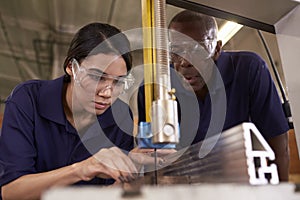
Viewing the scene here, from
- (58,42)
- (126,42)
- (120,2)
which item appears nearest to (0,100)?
(58,42)

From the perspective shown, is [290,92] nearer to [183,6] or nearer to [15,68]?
[183,6]

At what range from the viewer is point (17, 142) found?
92 centimetres

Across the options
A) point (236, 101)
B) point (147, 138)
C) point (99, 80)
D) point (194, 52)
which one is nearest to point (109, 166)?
point (147, 138)

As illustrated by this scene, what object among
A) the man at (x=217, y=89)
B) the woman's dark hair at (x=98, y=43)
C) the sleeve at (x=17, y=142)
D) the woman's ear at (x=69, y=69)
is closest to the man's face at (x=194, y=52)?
the man at (x=217, y=89)

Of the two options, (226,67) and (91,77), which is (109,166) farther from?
(226,67)

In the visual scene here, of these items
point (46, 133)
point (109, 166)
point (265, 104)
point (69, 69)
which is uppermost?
point (69, 69)

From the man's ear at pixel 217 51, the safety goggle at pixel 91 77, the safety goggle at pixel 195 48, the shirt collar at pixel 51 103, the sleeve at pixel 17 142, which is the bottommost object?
the sleeve at pixel 17 142

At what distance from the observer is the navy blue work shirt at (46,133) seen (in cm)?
92

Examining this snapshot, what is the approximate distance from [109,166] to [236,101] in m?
0.61

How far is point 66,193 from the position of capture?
0.97 feet

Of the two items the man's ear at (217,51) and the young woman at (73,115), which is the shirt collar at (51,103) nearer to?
the young woman at (73,115)

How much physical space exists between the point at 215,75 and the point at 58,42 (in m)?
2.85

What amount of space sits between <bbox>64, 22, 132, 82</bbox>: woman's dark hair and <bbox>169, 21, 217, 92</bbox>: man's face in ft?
0.53

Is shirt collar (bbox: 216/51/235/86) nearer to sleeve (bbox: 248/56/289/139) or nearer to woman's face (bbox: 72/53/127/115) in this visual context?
sleeve (bbox: 248/56/289/139)
